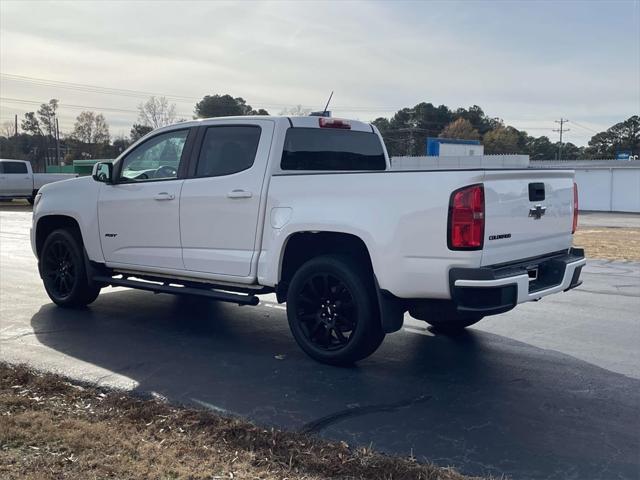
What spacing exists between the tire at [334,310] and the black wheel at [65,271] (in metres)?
3.13

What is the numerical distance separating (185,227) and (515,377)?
3.35m

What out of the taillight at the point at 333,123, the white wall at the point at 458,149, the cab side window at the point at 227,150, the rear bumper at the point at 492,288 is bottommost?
the rear bumper at the point at 492,288

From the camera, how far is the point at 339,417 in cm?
460

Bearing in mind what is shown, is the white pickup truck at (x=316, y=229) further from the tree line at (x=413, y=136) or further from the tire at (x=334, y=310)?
the tree line at (x=413, y=136)

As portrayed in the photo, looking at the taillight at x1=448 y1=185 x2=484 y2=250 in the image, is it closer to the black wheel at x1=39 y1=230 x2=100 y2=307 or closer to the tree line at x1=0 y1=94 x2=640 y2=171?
the black wheel at x1=39 y1=230 x2=100 y2=307

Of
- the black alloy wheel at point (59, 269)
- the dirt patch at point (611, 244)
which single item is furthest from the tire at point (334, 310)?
the dirt patch at point (611, 244)

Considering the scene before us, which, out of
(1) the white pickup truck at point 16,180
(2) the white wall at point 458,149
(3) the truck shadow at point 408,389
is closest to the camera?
(3) the truck shadow at point 408,389

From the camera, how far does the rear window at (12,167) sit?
30906mm

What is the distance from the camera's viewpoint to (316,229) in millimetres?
5547

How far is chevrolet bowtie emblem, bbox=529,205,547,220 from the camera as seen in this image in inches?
213

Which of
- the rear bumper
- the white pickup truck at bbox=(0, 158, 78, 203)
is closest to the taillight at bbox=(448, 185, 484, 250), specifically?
the rear bumper

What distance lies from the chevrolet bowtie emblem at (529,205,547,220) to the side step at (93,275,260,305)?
2493mm

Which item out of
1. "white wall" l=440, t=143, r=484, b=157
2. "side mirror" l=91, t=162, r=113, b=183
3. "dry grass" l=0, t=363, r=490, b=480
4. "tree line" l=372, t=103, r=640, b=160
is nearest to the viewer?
"dry grass" l=0, t=363, r=490, b=480

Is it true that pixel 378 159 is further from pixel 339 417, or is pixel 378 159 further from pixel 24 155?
pixel 24 155
